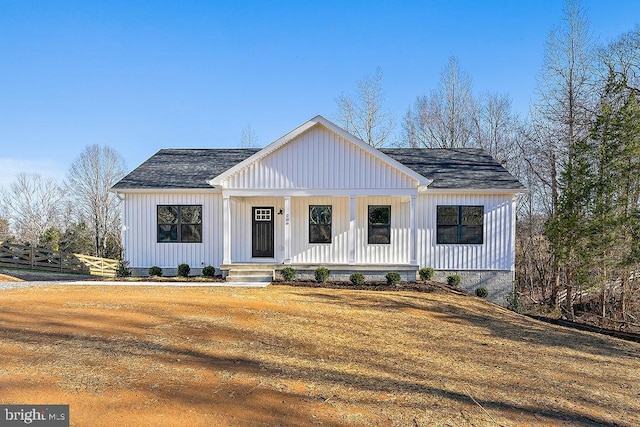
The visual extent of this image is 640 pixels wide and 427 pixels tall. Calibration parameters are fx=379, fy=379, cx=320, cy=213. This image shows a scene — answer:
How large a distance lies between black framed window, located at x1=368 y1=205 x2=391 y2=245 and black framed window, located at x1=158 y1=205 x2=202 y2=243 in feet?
22.1

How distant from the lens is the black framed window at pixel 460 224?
14625mm

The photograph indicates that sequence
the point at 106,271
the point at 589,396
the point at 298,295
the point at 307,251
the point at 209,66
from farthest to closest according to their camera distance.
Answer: the point at 106,271 → the point at 209,66 → the point at 307,251 → the point at 298,295 → the point at 589,396

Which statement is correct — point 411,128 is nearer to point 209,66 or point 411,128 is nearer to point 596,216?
point 209,66

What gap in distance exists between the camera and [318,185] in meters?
13.9

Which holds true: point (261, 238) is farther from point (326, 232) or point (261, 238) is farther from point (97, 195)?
point (97, 195)

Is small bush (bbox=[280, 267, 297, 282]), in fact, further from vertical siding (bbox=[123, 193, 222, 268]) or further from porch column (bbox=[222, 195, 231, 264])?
vertical siding (bbox=[123, 193, 222, 268])

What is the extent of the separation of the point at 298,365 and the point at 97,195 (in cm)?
3596

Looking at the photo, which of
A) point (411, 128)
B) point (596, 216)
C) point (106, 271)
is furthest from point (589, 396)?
point (411, 128)

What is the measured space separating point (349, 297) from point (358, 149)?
5.46 metres

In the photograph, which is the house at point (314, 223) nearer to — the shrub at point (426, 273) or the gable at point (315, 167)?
the gable at point (315, 167)

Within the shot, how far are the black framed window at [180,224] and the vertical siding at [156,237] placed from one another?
0.16 metres

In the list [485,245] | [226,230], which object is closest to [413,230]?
[485,245]

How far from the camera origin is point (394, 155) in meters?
18.0

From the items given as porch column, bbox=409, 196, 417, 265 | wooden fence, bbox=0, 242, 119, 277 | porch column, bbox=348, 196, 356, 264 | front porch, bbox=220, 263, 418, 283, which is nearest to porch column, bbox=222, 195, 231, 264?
front porch, bbox=220, 263, 418, 283
